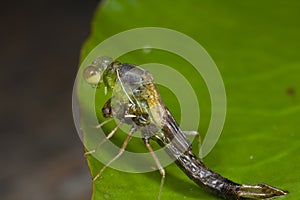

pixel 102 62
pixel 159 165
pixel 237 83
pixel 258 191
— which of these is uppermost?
pixel 237 83

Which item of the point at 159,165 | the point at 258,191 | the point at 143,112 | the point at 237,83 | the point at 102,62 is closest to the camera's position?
the point at 258,191

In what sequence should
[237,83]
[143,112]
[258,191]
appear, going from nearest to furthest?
[258,191], [143,112], [237,83]

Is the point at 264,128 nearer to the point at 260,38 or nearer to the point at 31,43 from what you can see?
the point at 260,38

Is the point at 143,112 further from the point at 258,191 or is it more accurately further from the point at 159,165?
the point at 258,191

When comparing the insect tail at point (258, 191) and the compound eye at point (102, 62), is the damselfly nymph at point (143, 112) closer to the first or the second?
the compound eye at point (102, 62)

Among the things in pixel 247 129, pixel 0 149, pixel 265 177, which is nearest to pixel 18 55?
pixel 0 149

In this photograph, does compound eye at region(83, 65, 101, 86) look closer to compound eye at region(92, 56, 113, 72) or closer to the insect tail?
compound eye at region(92, 56, 113, 72)

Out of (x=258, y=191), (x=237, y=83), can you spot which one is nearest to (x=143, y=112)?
(x=258, y=191)
